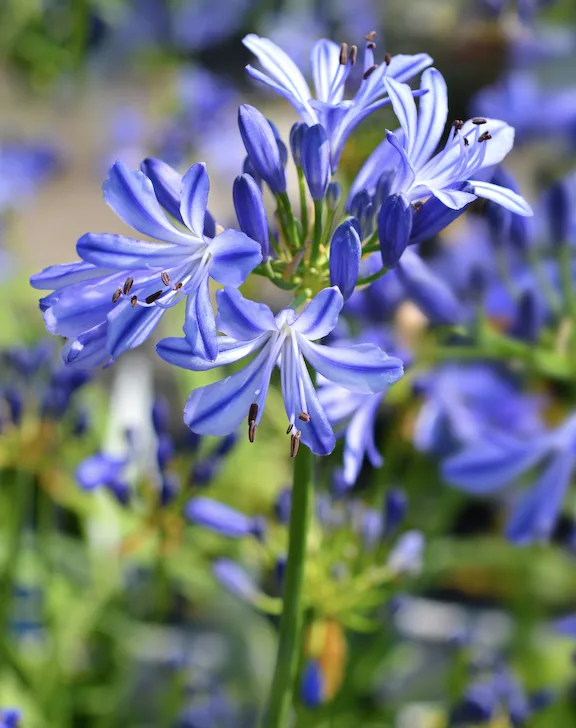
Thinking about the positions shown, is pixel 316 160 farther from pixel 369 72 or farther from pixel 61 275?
pixel 61 275

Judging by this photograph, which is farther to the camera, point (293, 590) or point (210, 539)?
point (210, 539)

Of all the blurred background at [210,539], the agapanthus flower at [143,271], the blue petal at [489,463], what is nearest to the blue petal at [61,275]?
the agapanthus flower at [143,271]

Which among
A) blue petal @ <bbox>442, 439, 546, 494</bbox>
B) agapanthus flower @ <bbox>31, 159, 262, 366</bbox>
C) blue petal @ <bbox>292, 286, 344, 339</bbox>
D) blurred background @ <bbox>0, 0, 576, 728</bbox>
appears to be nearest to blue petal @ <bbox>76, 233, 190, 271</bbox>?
agapanthus flower @ <bbox>31, 159, 262, 366</bbox>

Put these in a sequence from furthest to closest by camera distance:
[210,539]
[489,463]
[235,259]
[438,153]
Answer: [210,539], [489,463], [438,153], [235,259]

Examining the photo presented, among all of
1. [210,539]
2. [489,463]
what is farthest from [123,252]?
[210,539]

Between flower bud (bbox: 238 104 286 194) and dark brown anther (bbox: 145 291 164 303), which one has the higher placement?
flower bud (bbox: 238 104 286 194)

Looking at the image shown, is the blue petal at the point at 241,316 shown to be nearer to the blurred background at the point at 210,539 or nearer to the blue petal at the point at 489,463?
the blurred background at the point at 210,539

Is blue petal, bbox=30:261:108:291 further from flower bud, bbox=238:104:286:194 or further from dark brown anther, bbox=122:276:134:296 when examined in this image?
flower bud, bbox=238:104:286:194
